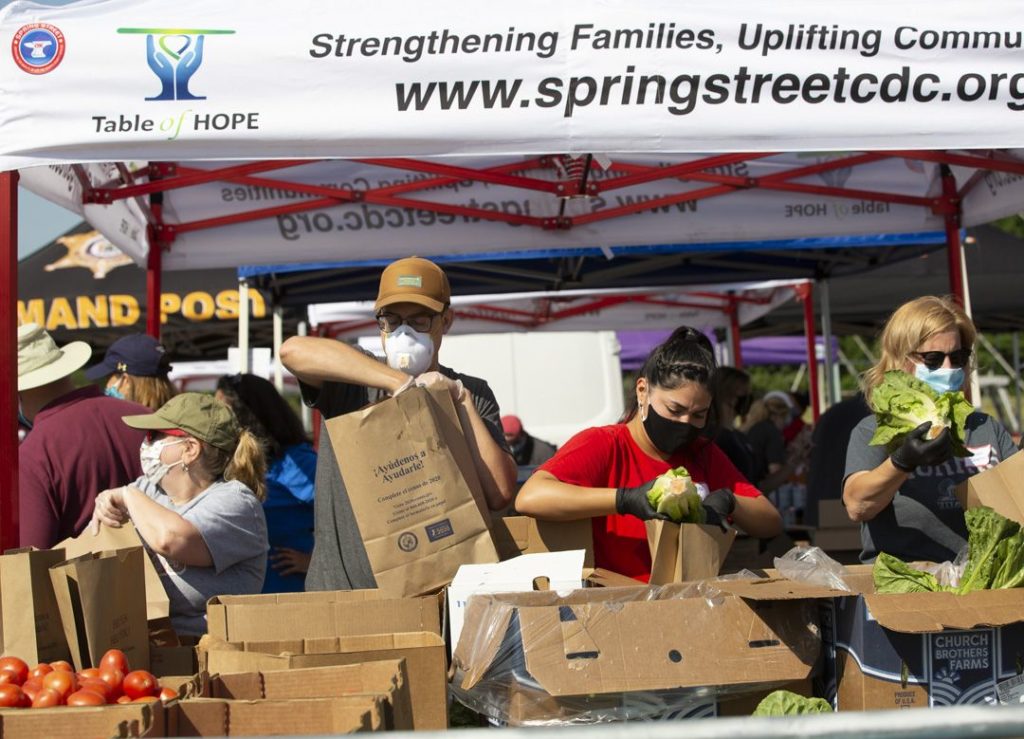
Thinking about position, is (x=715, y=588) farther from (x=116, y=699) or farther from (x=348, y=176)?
(x=348, y=176)

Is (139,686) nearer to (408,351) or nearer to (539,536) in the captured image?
(408,351)

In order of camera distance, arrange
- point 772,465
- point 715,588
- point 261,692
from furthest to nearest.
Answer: point 772,465 < point 715,588 < point 261,692

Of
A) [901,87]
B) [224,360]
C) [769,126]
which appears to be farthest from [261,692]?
[224,360]

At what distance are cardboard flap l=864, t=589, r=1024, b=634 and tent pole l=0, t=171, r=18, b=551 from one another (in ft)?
8.14

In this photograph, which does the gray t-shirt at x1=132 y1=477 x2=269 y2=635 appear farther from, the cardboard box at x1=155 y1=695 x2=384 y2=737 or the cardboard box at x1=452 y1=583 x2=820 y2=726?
the cardboard box at x1=155 y1=695 x2=384 y2=737

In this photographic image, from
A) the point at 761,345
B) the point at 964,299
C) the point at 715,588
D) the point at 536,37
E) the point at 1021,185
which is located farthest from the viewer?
the point at 761,345

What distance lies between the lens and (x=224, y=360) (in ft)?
48.2

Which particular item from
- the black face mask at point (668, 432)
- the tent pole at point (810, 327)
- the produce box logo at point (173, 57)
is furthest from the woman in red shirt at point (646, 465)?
the tent pole at point (810, 327)

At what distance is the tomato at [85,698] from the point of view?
2244 millimetres

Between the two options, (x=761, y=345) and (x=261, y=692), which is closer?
(x=261, y=692)

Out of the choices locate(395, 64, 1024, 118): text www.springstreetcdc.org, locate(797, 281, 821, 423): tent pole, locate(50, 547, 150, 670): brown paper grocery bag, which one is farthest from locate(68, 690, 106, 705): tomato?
locate(797, 281, 821, 423): tent pole

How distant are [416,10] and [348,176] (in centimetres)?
296

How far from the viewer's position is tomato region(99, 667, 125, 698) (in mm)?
2402

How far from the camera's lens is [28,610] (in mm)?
2773
